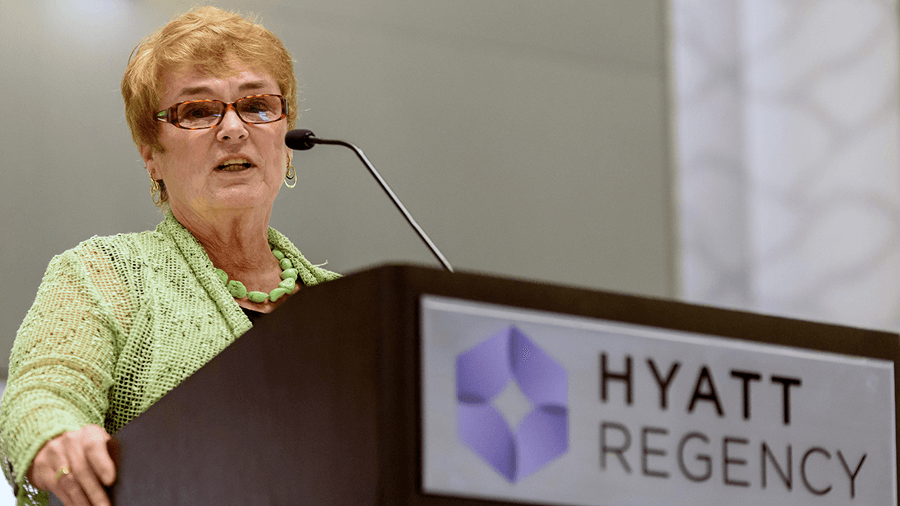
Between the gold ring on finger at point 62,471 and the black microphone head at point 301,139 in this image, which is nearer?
the gold ring on finger at point 62,471

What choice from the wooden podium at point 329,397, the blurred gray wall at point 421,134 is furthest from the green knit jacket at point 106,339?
the blurred gray wall at point 421,134

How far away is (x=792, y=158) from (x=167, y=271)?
6.90ft

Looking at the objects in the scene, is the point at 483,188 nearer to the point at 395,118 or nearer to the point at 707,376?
the point at 395,118

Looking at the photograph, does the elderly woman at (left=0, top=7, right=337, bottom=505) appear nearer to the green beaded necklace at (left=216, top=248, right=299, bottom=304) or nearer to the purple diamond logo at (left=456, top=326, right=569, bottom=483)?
the green beaded necklace at (left=216, top=248, right=299, bottom=304)

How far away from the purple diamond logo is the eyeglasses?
82cm

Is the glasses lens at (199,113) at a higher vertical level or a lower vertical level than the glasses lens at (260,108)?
lower

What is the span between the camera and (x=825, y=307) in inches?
112

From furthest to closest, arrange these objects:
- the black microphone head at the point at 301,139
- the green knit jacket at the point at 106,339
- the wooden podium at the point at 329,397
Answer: the black microphone head at the point at 301,139, the green knit jacket at the point at 106,339, the wooden podium at the point at 329,397

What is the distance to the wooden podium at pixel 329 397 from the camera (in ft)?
2.39

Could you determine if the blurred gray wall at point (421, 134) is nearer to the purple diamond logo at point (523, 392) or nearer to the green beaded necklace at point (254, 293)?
the green beaded necklace at point (254, 293)

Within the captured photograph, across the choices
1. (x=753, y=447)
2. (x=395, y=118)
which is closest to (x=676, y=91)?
(x=395, y=118)

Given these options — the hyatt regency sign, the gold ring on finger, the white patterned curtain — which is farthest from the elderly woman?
the white patterned curtain

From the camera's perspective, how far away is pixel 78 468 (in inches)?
36.0

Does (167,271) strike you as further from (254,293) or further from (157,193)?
(157,193)
